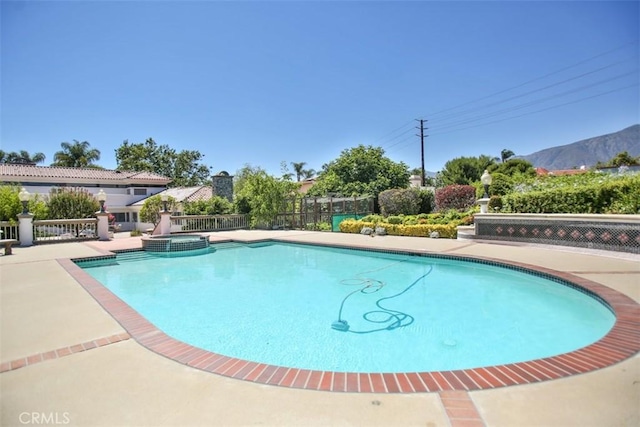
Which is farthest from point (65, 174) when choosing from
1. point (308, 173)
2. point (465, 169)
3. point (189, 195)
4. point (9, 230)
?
point (465, 169)

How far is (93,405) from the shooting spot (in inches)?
96.2

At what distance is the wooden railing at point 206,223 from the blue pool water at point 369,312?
8705 millimetres

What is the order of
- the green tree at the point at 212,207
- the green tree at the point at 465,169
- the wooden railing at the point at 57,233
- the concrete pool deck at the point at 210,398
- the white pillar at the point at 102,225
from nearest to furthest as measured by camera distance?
the concrete pool deck at the point at 210,398
the wooden railing at the point at 57,233
the white pillar at the point at 102,225
the green tree at the point at 212,207
the green tree at the point at 465,169

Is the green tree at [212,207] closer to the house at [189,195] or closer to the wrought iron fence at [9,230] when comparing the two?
the house at [189,195]

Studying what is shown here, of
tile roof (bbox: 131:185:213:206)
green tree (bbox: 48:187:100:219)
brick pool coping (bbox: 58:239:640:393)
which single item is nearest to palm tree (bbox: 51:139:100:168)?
tile roof (bbox: 131:185:213:206)

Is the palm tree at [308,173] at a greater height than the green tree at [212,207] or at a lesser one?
greater

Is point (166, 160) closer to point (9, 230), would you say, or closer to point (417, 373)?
point (9, 230)

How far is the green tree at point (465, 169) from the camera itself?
128ft

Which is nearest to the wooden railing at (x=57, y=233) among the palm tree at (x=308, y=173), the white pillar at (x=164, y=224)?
the white pillar at (x=164, y=224)

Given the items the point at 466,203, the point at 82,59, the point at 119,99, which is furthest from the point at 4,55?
the point at 466,203

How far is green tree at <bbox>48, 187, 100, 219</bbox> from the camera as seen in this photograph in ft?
66.0

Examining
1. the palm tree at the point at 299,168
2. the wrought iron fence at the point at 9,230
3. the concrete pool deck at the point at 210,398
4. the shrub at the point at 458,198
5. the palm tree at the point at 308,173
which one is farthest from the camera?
the palm tree at the point at 308,173

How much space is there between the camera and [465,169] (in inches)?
1574
